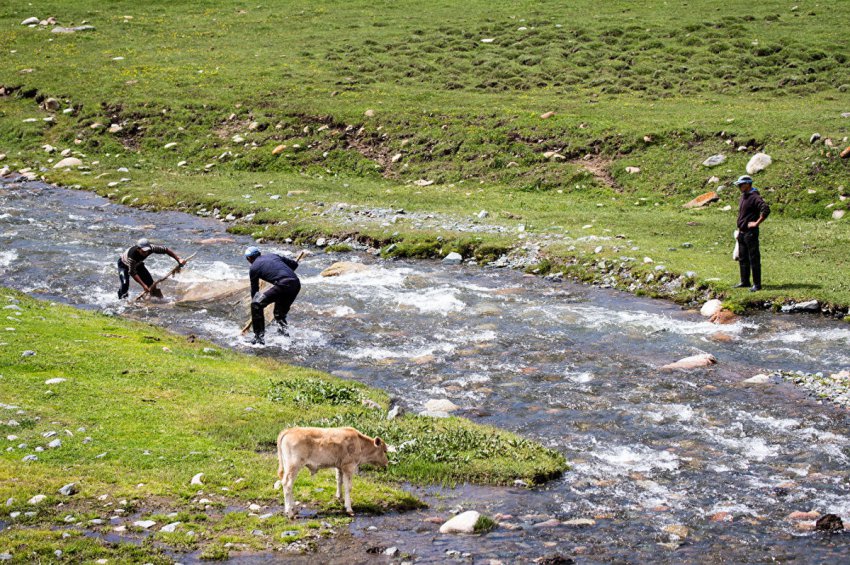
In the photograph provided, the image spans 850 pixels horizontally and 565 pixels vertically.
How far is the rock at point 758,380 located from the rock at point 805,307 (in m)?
5.06

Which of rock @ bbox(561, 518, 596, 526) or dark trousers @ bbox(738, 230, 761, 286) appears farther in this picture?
dark trousers @ bbox(738, 230, 761, 286)

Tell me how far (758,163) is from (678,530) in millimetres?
25194

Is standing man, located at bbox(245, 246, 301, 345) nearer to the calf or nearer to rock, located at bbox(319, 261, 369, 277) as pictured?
rock, located at bbox(319, 261, 369, 277)

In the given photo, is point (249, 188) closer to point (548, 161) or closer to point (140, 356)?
point (548, 161)

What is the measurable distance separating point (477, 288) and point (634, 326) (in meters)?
5.67

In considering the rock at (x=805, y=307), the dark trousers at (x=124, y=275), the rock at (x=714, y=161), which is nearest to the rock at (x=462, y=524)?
the rock at (x=805, y=307)

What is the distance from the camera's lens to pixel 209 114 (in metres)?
50.6

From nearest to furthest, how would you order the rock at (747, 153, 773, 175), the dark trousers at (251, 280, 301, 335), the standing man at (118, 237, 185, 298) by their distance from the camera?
A: the dark trousers at (251, 280, 301, 335) → the standing man at (118, 237, 185, 298) → the rock at (747, 153, 773, 175)

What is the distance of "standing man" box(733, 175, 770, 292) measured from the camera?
918 inches

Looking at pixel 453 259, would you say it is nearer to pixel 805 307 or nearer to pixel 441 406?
pixel 805 307

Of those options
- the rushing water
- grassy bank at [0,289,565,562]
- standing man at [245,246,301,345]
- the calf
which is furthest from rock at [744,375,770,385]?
standing man at [245,246,301,345]

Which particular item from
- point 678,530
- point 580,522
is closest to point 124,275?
point 580,522

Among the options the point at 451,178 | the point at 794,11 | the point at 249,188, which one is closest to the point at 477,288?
the point at 451,178

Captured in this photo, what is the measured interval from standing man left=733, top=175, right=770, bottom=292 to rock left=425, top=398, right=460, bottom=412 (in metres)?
10.3
